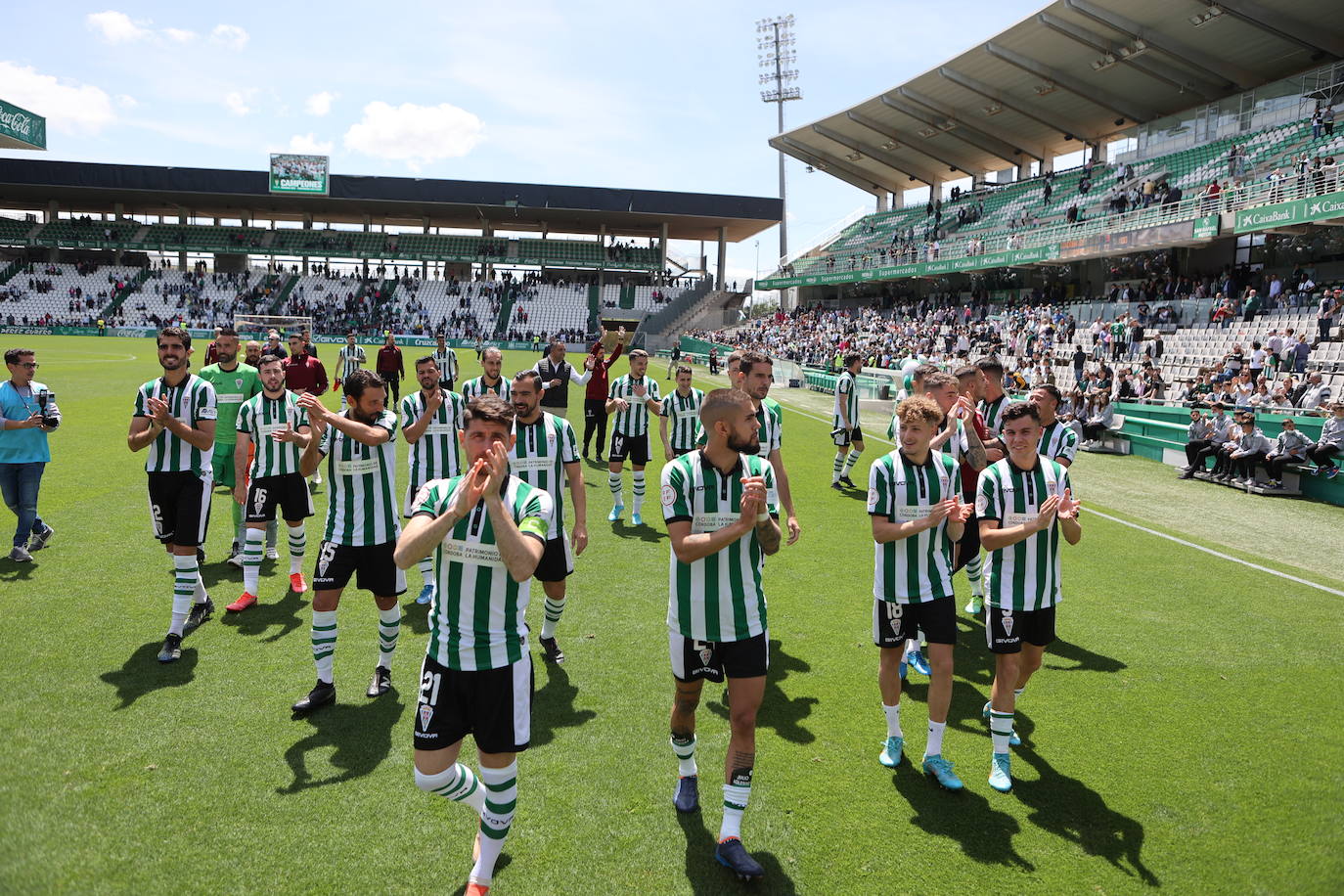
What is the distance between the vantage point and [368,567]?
5266mm

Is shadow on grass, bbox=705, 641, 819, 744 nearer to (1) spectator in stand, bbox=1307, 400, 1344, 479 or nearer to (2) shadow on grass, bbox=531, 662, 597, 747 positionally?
(2) shadow on grass, bbox=531, 662, 597, 747

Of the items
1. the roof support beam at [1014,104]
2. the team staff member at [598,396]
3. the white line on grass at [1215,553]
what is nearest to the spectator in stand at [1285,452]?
the white line on grass at [1215,553]

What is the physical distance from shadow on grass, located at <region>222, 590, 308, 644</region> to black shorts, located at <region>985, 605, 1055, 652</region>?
5.29m

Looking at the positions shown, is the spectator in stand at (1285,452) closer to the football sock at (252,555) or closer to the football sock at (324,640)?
the football sock at (324,640)

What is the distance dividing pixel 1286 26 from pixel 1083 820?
34.9 m

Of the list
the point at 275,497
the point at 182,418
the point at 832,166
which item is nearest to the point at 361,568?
the point at 182,418

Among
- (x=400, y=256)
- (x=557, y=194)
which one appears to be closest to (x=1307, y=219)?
(x=557, y=194)

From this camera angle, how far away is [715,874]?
12.2 ft

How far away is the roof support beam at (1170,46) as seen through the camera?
3028cm

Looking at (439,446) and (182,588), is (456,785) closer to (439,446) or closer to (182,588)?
(182,588)

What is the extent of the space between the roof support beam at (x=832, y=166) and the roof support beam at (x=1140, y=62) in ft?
74.6

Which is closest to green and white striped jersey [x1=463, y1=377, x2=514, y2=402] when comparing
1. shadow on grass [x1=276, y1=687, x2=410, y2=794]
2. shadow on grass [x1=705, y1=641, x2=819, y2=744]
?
shadow on grass [x1=276, y1=687, x2=410, y2=794]

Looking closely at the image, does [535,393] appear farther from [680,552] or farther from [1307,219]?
[1307,219]

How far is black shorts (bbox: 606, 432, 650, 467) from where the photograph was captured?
34.7 ft
